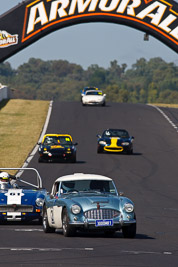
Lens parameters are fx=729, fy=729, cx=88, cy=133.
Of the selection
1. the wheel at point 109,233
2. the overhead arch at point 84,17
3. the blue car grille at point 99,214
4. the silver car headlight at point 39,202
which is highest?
the overhead arch at point 84,17

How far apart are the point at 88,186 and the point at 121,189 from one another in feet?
37.7

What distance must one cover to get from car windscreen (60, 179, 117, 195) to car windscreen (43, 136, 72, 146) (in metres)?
21.5

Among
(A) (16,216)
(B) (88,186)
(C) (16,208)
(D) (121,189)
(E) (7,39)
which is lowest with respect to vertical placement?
(D) (121,189)

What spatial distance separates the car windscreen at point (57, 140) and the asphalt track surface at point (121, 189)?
1.22m

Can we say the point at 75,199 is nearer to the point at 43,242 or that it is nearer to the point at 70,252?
the point at 43,242

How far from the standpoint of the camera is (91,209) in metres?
14.6

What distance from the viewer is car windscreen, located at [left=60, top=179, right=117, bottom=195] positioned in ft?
52.3

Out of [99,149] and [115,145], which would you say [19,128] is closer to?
[99,149]

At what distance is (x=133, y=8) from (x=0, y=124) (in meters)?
29.3

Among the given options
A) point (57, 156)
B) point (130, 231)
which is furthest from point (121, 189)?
point (130, 231)

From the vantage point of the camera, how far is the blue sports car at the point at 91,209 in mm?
14508

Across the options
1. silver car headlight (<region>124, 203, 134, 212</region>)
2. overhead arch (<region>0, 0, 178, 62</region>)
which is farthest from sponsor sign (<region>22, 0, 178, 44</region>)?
silver car headlight (<region>124, 203, 134, 212</region>)

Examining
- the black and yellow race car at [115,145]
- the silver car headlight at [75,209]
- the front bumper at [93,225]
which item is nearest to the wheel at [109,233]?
the front bumper at [93,225]

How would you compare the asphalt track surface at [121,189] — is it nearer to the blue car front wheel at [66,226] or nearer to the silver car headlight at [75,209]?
the blue car front wheel at [66,226]
